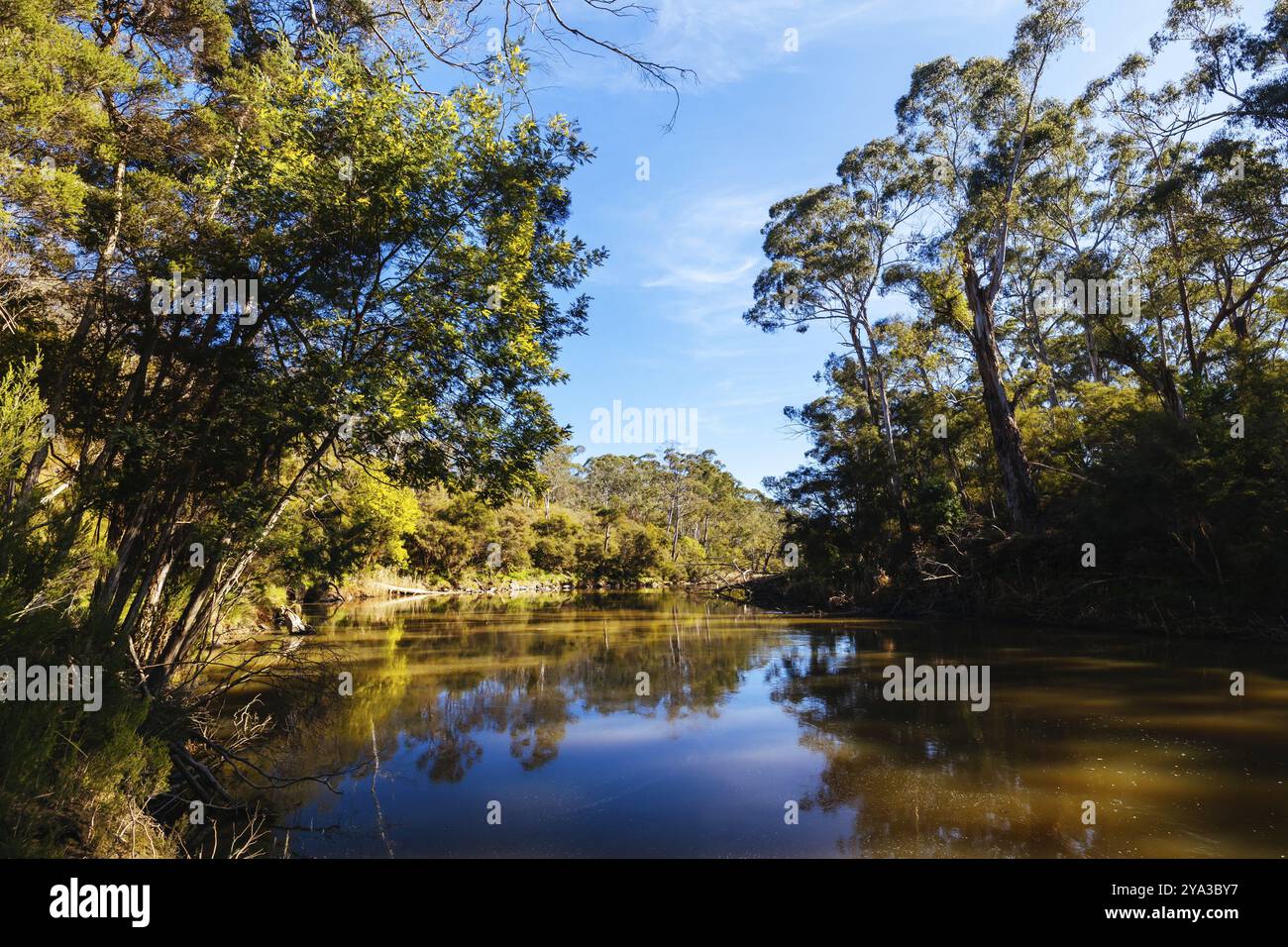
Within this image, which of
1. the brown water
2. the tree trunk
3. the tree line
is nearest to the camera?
the brown water

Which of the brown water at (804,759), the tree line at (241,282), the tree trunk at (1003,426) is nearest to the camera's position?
the brown water at (804,759)

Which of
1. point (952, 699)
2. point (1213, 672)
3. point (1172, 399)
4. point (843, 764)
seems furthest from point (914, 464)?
point (843, 764)

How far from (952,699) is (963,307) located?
15.2 m

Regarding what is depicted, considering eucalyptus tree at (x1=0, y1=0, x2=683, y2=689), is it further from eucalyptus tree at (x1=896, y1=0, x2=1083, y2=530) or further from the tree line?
eucalyptus tree at (x1=896, y1=0, x2=1083, y2=530)

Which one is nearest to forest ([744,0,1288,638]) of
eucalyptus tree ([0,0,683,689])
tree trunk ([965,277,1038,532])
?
tree trunk ([965,277,1038,532])

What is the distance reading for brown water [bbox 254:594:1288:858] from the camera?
3.85 m

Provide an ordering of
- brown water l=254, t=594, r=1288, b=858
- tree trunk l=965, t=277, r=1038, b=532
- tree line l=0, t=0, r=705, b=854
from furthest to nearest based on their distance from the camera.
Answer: tree trunk l=965, t=277, r=1038, b=532 → tree line l=0, t=0, r=705, b=854 → brown water l=254, t=594, r=1288, b=858

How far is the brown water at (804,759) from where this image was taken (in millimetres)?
3850

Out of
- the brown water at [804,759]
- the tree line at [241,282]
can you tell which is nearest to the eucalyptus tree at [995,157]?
the brown water at [804,759]

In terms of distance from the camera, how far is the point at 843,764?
5.23 metres

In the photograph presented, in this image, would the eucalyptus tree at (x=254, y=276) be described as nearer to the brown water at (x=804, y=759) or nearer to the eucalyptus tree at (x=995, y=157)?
the brown water at (x=804, y=759)

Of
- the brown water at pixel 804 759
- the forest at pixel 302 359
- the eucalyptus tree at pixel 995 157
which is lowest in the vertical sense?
the brown water at pixel 804 759

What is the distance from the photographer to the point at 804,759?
5477mm

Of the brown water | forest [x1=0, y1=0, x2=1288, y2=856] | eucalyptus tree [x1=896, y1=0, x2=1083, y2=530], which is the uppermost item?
eucalyptus tree [x1=896, y1=0, x2=1083, y2=530]
